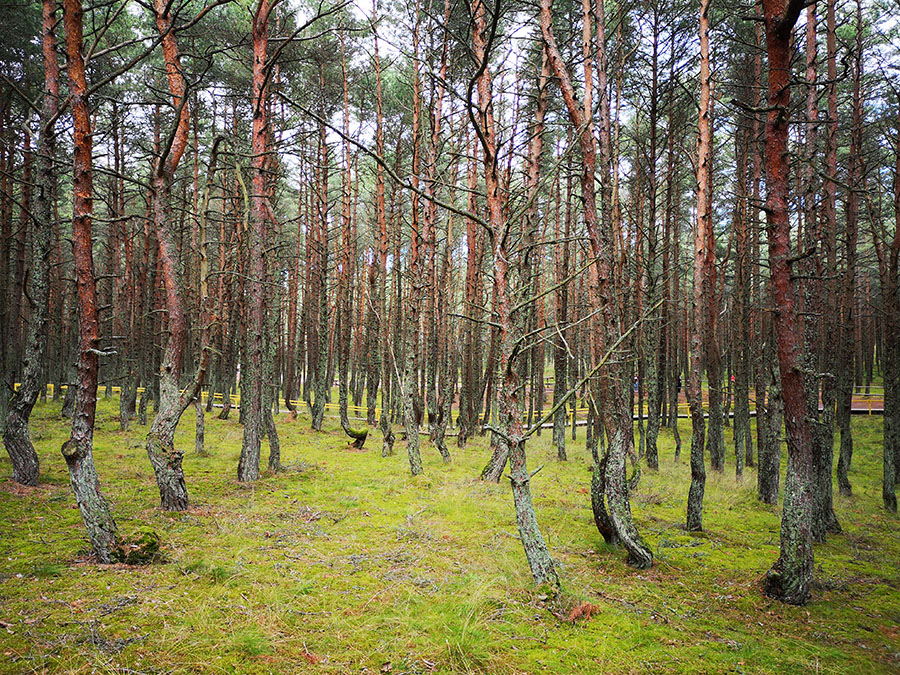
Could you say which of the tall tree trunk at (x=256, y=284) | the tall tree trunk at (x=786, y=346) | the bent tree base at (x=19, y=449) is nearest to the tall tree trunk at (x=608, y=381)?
the tall tree trunk at (x=786, y=346)

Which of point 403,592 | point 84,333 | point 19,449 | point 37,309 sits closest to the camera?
point 403,592

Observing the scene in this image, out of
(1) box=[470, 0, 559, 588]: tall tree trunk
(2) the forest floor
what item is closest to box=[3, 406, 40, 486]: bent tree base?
(2) the forest floor

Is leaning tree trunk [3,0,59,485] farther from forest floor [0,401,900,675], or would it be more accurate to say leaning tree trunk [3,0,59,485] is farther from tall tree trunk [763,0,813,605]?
tall tree trunk [763,0,813,605]

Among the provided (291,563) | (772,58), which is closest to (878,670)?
(291,563)

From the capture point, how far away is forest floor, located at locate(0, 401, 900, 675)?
138 inches

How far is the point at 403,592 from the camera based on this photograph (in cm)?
461

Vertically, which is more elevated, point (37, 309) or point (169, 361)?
point (37, 309)

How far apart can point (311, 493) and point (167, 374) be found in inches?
133

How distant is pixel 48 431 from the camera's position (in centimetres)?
1274

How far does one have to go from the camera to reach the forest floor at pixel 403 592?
3512mm

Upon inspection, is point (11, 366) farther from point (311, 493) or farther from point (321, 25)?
point (321, 25)

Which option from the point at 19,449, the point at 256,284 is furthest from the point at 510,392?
the point at 19,449

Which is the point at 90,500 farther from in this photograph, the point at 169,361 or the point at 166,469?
the point at 169,361

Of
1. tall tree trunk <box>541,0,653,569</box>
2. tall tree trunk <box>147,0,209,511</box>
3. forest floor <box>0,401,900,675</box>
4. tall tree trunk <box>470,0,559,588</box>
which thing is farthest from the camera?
tall tree trunk <box>147,0,209,511</box>
